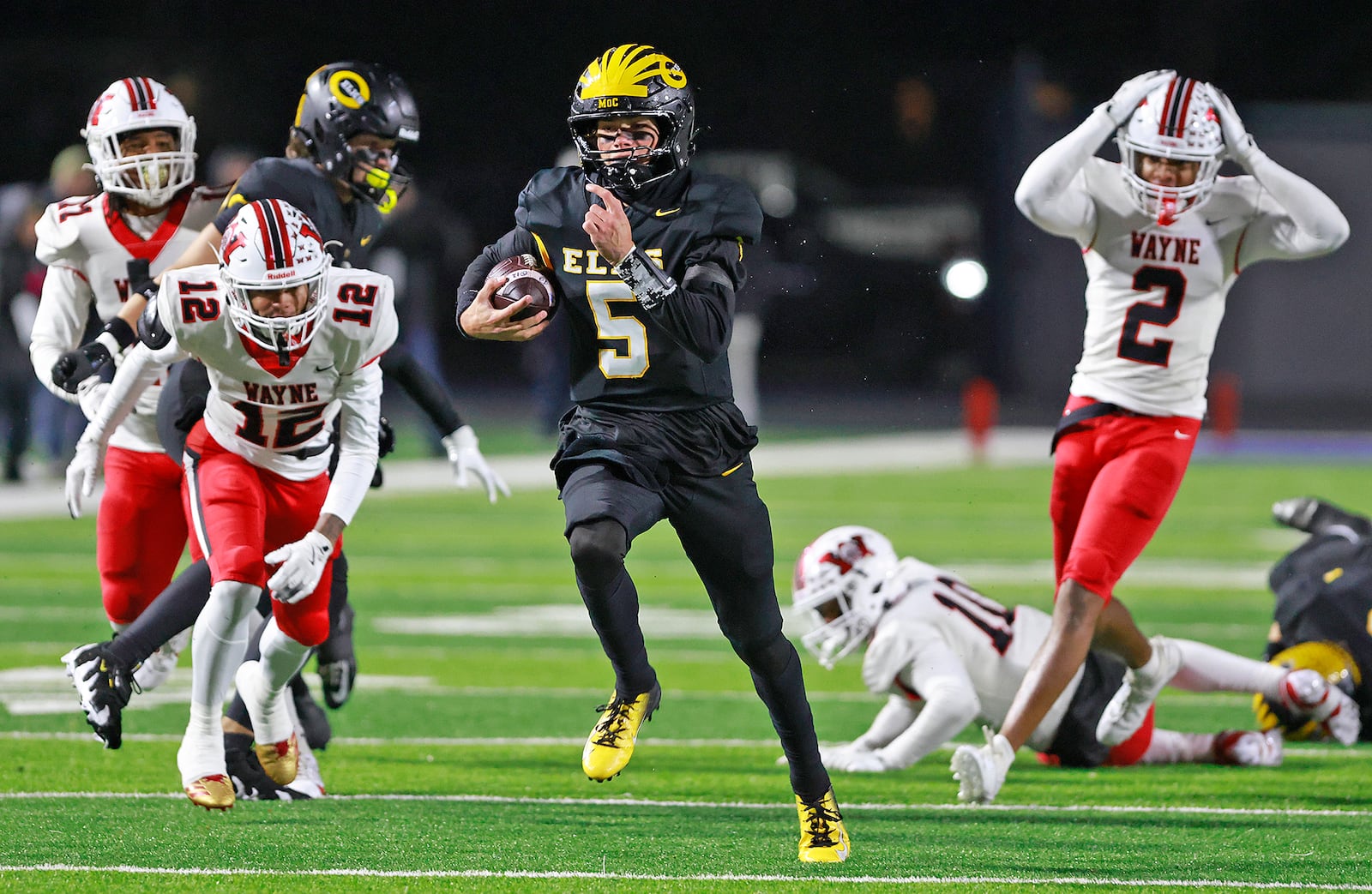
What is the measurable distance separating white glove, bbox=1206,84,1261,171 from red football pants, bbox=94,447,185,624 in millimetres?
2952

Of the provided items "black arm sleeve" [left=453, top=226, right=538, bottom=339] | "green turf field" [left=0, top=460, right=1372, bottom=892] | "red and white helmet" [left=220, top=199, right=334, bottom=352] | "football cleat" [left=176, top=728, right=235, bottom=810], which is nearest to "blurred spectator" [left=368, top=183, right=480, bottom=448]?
"green turf field" [left=0, top=460, right=1372, bottom=892]

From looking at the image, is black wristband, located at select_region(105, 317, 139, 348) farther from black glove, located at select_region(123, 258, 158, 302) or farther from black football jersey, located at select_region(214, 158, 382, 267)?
black football jersey, located at select_region(214, 158, 382, 267)

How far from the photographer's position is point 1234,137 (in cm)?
510

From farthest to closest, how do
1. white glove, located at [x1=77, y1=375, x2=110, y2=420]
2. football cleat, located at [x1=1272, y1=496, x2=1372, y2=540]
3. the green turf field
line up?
A: football cleat, located at [x1=1272, y1=496, x2=1372, y2=540], white glove, located at [x1=77, y1=375, x2=110, y2=420], the green turf field

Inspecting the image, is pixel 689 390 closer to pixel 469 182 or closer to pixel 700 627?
pixel 700 627

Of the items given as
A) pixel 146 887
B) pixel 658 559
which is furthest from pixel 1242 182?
pixel 658 559

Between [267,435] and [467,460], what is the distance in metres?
0.81

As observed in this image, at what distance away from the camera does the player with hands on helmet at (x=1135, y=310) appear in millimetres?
5145

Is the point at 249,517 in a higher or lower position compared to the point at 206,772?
higher

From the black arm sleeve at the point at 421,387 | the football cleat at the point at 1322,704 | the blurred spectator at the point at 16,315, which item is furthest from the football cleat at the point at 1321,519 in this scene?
the blurred spectator at the point at 16,315

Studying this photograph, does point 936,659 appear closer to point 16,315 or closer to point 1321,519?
point 1321,519

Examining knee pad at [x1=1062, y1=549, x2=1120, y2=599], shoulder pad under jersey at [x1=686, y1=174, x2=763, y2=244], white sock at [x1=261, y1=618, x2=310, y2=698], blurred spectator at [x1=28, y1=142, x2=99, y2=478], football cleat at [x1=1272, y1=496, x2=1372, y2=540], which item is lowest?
blurred spectator at [x1=28, y1=142, x2=99, y2=478]

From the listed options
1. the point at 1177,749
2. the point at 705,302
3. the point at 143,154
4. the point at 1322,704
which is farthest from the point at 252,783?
the point at 1322,704

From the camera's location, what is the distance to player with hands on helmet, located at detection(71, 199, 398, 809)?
4695 mm
